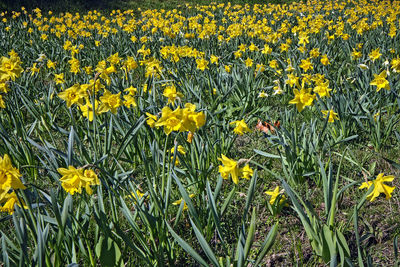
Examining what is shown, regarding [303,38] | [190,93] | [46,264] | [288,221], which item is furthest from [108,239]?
[303,38]

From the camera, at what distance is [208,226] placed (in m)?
1.82

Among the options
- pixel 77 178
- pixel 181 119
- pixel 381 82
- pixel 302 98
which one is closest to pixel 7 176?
pixel 77 178

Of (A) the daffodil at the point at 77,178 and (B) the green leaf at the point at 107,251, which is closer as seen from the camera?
(A) the daffodil at the point at 77,178

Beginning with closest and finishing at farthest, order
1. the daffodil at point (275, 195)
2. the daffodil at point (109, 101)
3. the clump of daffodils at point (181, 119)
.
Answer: the clump of daffodils at point (181, 119) < the daffodil at point (275, 195) < the daffodil at point (109, 101)

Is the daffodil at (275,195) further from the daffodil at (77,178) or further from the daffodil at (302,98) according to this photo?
the daffodil at (77,178)

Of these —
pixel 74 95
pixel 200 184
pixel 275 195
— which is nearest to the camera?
pixel 275 195

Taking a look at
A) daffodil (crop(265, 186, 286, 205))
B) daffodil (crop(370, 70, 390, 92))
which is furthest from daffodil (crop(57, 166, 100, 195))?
daffodil (crop(370, 70, 390, 92))

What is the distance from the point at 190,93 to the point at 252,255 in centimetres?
199

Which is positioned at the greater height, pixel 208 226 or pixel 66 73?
pixel 66 73

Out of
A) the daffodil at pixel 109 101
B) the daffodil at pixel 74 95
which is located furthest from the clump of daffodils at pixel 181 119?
the daffodil at pixel 74 95

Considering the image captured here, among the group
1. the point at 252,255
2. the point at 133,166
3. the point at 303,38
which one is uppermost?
the point at 303,38

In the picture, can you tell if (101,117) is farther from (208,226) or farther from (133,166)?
(208,226)

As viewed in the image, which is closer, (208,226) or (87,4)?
(208,226)

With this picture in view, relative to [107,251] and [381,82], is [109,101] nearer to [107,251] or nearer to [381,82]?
[107,251]
